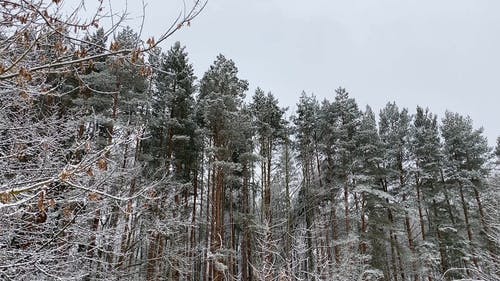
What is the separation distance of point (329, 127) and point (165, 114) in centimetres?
908

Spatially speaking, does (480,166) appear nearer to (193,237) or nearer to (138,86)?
(193,237)

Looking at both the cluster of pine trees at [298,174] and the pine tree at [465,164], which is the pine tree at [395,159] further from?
the pine tree at [465,164]

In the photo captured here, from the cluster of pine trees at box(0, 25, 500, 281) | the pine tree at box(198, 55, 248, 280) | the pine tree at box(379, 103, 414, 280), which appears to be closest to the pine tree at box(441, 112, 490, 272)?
the cluster of pine trees at box(0, 25, 500, 281)

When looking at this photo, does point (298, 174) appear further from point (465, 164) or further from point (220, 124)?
point (465, 164)

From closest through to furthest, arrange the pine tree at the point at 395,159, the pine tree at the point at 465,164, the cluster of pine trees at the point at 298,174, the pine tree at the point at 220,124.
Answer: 1. the cluster of pine trees at the point at 298,174
2. the pine tree at the point at 220,124
3. the pine tree at the point at 395,159
4. the pine tree at the point at 465,164

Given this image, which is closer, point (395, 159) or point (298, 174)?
point (298, 174)

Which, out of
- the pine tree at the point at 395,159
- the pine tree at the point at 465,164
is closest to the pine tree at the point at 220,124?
the pine tree at the point at 395,159

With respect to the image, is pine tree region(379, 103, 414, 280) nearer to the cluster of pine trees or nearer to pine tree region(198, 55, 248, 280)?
the cluster of pine trees

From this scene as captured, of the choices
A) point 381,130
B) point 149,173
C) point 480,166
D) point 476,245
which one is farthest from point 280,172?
point 480,166

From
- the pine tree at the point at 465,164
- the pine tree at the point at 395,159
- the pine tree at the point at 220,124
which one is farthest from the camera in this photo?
the pine tree at the point at 465,164

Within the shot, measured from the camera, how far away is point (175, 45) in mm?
17828

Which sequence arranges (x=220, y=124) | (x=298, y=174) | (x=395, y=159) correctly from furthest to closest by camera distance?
(x=395, y=159) < (x=298, y=174) < (x=220, y=124)

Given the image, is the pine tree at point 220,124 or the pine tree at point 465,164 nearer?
the pine tree at point 220,124

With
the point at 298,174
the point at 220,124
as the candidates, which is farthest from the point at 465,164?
the point at 220,124
